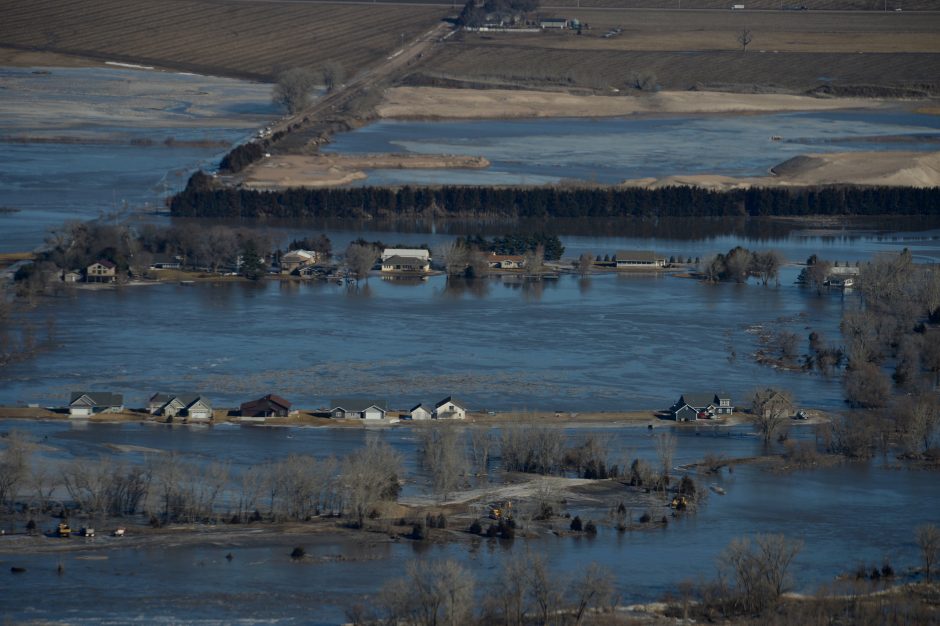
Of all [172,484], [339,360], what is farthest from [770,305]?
[172,484]

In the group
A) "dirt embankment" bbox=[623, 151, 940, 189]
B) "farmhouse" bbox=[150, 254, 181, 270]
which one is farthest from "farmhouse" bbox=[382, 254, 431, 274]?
"dirt embankment" bbox=[623, 151, 940, 189]

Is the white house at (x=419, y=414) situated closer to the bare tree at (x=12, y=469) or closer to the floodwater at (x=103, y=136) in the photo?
the bare tree at (x=12, y=469)

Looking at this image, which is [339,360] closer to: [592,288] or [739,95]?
[592,288]

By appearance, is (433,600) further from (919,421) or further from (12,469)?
(919,421)

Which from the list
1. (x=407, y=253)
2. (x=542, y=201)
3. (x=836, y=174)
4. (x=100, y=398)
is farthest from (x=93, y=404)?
(x=836, y=174)

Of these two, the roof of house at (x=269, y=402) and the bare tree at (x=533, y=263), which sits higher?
the bare tree at (x=533, y=263)

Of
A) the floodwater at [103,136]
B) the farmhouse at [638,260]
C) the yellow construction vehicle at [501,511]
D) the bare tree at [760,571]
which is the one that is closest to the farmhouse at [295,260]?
the floodwater at [103,136]
